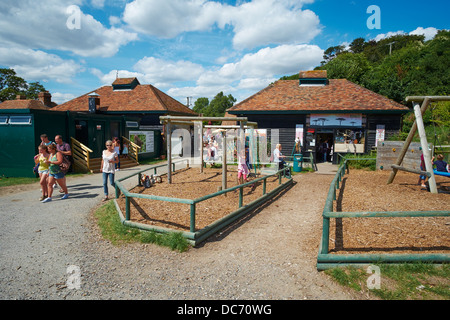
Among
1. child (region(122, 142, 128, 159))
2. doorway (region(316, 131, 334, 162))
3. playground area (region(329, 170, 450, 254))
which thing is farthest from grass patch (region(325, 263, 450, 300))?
doorway (region(316, 131, 334, 162))

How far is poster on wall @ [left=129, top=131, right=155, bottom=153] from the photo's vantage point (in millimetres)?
18712

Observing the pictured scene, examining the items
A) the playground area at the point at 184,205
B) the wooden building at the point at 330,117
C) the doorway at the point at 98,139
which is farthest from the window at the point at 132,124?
the playground area at the point at 184,205

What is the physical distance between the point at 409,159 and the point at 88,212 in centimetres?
1363

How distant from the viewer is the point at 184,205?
23.5 feet

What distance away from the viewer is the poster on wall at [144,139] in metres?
18.7

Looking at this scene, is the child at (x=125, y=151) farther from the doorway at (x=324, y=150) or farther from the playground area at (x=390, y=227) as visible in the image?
the playground area at (x=390, y=227)

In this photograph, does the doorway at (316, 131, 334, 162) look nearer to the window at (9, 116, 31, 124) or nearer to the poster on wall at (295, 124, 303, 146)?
the poster on wall at (295, 124, 303, 146)

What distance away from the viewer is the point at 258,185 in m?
10.0

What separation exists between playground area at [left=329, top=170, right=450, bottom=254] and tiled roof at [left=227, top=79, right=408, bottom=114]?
33.5 feet

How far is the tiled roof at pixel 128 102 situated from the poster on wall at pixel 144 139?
9.95 ft
